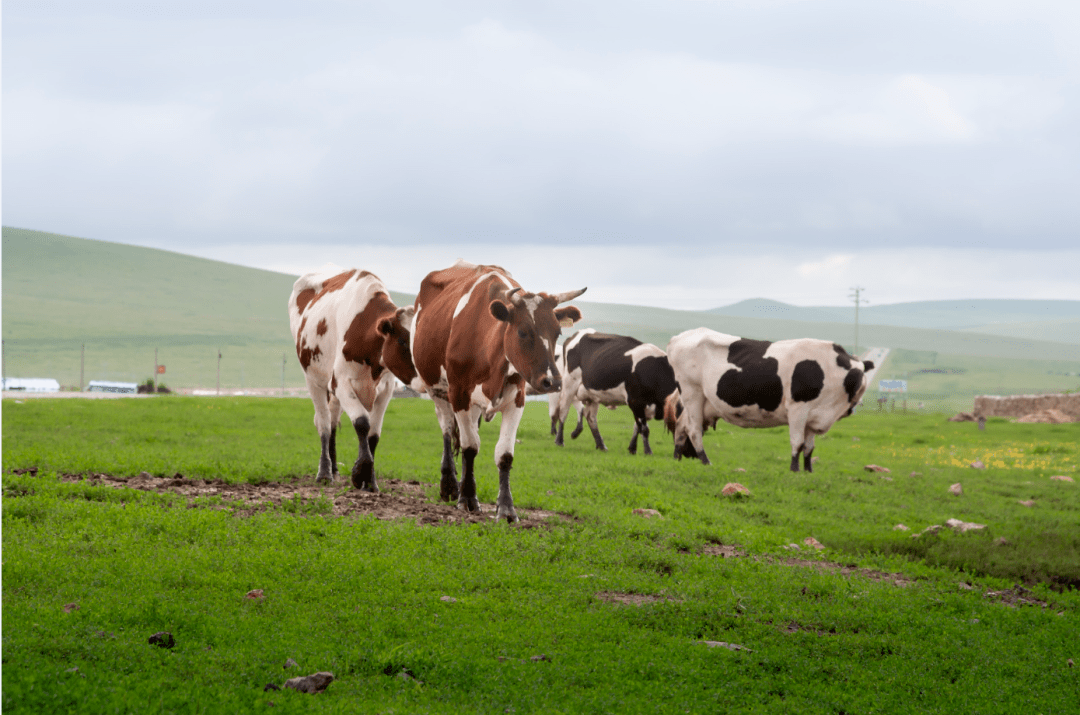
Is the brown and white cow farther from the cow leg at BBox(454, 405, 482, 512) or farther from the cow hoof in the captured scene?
the cow leg at BBox(454, 405, 482, 512)

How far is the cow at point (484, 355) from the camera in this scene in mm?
9516

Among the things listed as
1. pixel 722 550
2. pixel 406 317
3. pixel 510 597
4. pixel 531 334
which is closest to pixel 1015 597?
pixel 722 550

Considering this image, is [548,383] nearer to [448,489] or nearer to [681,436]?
[448,489]

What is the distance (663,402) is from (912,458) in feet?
22.5

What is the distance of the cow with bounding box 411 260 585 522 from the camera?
9516 mm

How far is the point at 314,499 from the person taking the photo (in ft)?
34.0

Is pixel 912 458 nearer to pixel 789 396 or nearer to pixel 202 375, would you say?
pixel 789 396

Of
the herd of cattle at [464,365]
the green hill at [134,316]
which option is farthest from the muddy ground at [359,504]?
the green hill at [134,316]

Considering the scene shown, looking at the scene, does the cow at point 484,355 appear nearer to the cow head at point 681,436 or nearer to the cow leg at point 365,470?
the cow leg at point 365,470

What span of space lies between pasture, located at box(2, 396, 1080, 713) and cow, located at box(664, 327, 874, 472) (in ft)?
13.9

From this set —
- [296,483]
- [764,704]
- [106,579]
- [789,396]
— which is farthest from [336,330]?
[789,396]

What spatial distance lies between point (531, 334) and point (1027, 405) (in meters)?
40.6

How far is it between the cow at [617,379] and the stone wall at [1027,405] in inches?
989

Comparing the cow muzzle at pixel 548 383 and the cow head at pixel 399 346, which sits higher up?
the cow head at pixel 399 346
